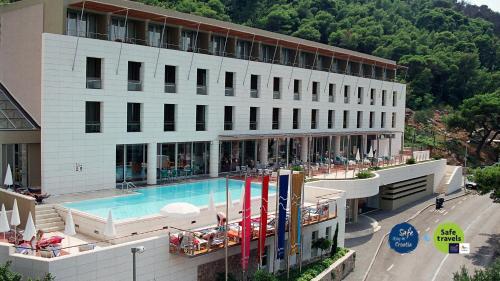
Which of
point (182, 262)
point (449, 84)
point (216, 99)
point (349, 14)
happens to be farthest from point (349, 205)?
point (349, 14)

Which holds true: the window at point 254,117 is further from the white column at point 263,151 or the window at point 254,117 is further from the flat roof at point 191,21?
the flat roof at point 191,21

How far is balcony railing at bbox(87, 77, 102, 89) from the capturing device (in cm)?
2702

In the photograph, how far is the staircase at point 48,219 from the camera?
2111cm

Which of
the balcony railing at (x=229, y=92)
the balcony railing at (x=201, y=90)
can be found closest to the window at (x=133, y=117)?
the balcony railing at (x=201, y=90)

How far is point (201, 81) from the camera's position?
1334 inches

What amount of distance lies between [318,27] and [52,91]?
259 feet

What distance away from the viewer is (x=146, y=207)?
22.8 m

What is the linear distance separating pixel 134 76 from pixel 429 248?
22.5 metres

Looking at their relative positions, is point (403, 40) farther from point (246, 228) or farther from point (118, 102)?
point (246, 228)

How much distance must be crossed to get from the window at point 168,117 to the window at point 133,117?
2.01 metres

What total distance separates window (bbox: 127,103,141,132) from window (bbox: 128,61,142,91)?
1.03 metres

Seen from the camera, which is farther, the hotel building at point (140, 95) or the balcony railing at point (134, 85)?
the balcony railing at point (134, 85)

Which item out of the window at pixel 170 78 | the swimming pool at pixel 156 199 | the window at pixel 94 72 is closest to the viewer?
the swimming pool at pixel 156 199

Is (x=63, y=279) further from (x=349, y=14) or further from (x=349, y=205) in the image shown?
(x=349, y=14)
